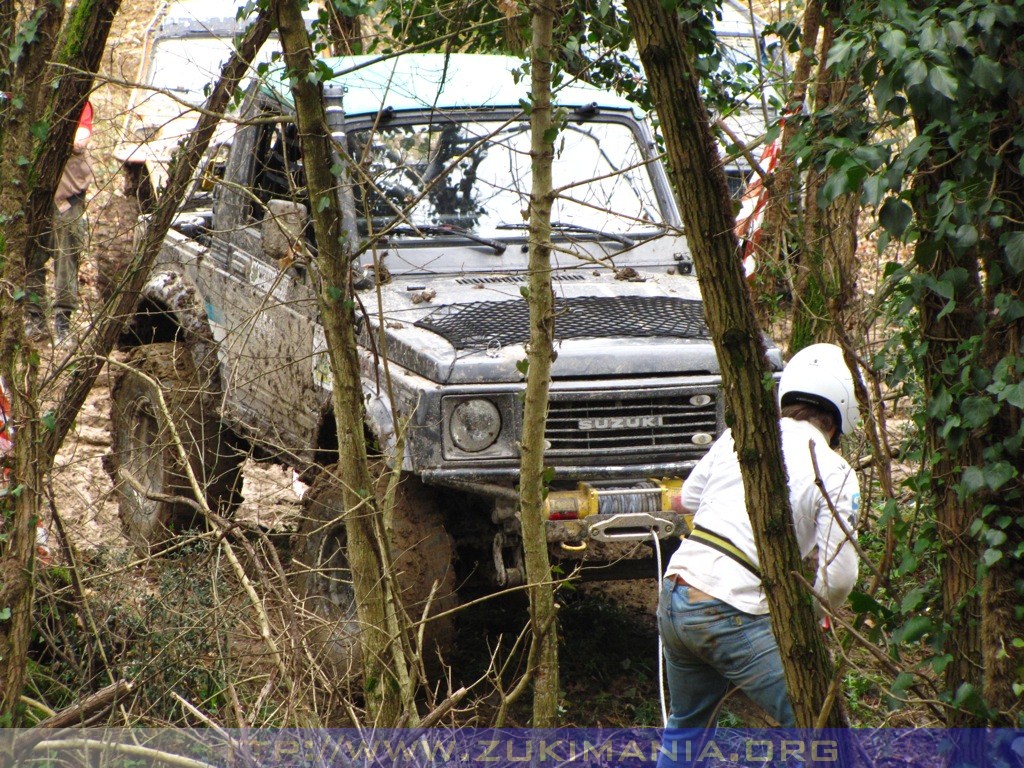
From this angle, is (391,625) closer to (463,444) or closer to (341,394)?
(341,394)

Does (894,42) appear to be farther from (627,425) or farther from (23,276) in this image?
(23,276)

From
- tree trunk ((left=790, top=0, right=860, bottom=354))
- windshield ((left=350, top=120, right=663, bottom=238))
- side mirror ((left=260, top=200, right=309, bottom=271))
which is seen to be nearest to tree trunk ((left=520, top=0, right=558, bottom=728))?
tree trunk ((left=790, top=0, right=860, bottom=354))

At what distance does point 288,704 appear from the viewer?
3172 millimetres

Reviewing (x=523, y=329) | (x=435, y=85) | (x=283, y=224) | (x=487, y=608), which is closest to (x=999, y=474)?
(x=523, y=329)

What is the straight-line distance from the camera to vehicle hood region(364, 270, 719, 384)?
179 inches

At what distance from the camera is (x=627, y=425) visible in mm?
4605

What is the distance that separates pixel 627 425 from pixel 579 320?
1.68ft

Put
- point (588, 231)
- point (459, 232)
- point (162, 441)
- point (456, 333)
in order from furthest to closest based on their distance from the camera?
point (162, 441) → point (459, 232) → point (588, 231) → point (456, 333)

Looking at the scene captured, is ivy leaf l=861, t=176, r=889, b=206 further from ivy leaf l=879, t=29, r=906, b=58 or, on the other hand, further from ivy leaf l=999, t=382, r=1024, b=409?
ivy leaf l=999, t=382, r=1024, b=409

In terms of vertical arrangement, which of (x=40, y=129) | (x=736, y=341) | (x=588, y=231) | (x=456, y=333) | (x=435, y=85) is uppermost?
(x=435, y=85)

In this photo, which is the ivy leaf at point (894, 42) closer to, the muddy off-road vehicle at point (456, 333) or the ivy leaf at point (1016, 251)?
the ivy leaf at point (1016, 251)

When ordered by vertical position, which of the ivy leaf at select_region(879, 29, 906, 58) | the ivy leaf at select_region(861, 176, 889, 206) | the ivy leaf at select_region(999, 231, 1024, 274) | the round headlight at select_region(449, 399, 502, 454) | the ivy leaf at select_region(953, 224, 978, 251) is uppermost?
the ivy leaf at select_region(879, 29, 906, 58)

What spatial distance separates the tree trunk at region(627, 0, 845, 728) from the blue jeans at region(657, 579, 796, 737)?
3.39 feet

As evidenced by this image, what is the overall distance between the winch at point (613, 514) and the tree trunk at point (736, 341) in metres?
1.96
